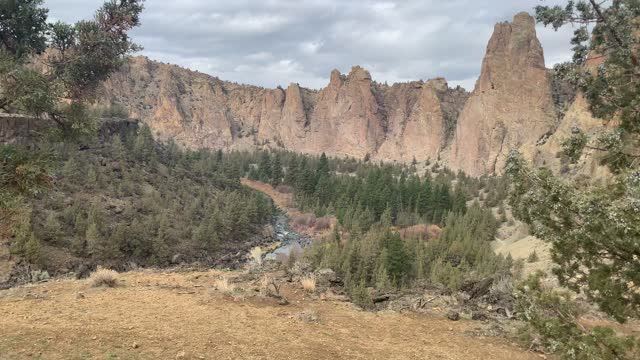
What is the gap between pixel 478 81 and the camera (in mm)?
131000

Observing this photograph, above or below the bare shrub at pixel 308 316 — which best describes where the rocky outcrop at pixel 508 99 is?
above

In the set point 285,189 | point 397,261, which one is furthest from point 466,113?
point 397,261

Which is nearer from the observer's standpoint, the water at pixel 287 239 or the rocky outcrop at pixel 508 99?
the water at pixel 287 239

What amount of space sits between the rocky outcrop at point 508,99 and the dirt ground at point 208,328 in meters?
102

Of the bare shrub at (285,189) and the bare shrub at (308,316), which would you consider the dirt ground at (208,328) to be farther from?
the bare shrub at (285,189)

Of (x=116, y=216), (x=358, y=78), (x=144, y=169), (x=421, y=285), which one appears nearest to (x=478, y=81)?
(x=358, y=78)

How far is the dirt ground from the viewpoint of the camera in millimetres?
10086

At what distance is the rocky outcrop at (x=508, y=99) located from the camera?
4505 inches

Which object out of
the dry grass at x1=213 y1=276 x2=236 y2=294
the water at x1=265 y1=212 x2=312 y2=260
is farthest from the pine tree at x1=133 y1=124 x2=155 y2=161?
the dry grass at x1=213 y1=276 x2=236 y2=294

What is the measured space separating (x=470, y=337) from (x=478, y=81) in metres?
129

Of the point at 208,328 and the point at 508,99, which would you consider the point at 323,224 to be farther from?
the point at 208,328

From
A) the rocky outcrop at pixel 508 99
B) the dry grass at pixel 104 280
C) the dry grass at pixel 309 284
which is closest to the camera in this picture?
the dry grass at pixel 104 280

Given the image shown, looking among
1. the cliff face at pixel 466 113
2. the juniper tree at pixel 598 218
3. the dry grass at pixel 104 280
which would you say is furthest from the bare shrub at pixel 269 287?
the cliff face at pixel 466 113

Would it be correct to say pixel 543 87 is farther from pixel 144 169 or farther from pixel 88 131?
pixel 88 131
